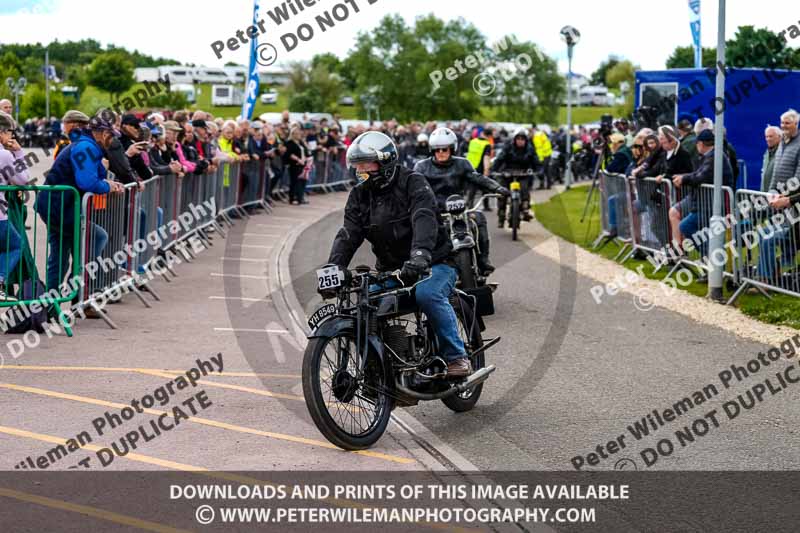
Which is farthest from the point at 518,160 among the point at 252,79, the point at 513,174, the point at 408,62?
the point at 408,62

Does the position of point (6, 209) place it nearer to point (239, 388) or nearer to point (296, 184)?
point (239, 388)

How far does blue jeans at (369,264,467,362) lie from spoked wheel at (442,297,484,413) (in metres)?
0.34

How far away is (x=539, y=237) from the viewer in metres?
21.1

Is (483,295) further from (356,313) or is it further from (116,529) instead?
(116,529)

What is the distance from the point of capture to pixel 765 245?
1235 centimetres

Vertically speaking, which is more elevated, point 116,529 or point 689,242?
point 689,242

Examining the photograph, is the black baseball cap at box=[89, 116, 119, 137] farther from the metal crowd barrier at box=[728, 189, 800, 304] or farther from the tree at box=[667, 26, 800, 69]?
the tree at box=[667, 26, 800, 69]

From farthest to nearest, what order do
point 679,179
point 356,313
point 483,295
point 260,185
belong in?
1. point 260,185
2. point 679,179
3. point 483,295
4. point 356,313

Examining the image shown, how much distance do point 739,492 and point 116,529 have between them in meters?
3.11

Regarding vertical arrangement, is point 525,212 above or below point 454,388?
Result: above

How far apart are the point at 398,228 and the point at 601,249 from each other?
11.9m

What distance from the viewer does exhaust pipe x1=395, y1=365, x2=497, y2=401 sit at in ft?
23.4

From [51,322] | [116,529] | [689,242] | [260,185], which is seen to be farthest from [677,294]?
[260,185]

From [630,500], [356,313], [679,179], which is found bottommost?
[630,500]
